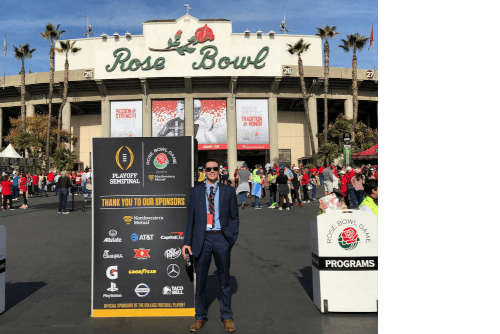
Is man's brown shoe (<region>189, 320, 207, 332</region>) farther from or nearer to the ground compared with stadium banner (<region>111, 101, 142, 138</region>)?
nearer to the ground

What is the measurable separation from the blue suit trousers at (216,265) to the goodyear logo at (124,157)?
53.7 inches

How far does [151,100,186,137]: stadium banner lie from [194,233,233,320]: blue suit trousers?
35335 mm

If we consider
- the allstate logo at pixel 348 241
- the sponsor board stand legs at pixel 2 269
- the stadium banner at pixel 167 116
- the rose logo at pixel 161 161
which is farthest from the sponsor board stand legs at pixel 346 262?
the stadium banner at pixel 167 116

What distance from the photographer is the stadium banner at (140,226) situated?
431cm

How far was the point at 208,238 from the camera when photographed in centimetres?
397

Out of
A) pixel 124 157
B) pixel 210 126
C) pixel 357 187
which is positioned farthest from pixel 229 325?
pixel 210 126

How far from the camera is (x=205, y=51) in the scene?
1476 inches

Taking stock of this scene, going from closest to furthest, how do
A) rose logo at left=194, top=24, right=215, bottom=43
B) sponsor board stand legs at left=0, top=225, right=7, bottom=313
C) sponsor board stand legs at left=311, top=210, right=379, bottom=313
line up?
sponsor board stand legs at left=311, top=210, right=379, bottom=313
sponsor board stand legs at left=0, top=225, right=7, bottom=313
rose logo at left=194, top=24, right=215, bottom=43

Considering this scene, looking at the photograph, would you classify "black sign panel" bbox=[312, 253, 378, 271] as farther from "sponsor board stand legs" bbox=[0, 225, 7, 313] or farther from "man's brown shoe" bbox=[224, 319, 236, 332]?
"sponsor board stand legs" bbox=[0, 225, 7, 313]

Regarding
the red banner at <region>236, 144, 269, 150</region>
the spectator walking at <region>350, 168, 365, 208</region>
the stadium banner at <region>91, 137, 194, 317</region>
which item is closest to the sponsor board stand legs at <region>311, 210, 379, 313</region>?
the stadium banner at <region>91, 137, 194, 317</region>

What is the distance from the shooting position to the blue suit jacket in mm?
3928
